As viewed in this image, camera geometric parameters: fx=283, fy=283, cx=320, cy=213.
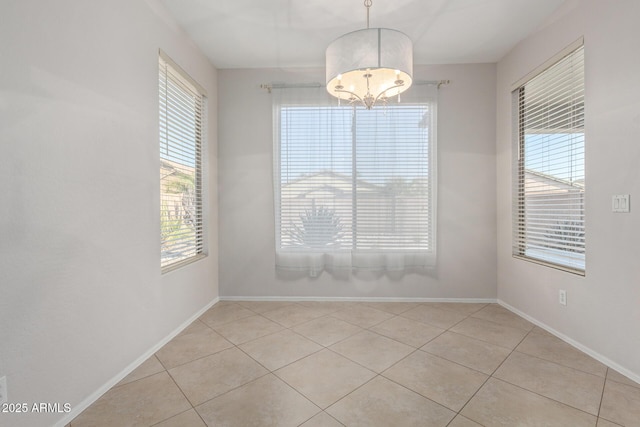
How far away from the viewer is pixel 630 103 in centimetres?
183

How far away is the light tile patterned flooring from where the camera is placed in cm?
150

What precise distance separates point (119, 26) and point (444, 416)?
305 cm

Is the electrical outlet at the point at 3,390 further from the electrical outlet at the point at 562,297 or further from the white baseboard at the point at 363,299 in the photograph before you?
the electrical outlet at the point at 562,297

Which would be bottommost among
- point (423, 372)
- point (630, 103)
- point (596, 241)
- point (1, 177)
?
point (423, 372)

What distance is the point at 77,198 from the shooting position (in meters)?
1.54

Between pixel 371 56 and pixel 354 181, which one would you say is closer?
pixel 371 56

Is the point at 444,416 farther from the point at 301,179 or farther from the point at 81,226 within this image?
the point at 301,179

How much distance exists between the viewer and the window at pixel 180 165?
239 centimetres

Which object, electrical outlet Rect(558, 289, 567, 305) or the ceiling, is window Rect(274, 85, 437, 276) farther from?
electrical outlet Rect(558, 289, 567, 305)

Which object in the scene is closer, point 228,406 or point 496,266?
point 228,406

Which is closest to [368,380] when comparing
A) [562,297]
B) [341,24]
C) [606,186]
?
[562,297]

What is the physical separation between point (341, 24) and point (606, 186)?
A: 2421 millimetres

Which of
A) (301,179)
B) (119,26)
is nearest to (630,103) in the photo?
(301,179)

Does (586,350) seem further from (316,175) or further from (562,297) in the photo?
(316,175)
